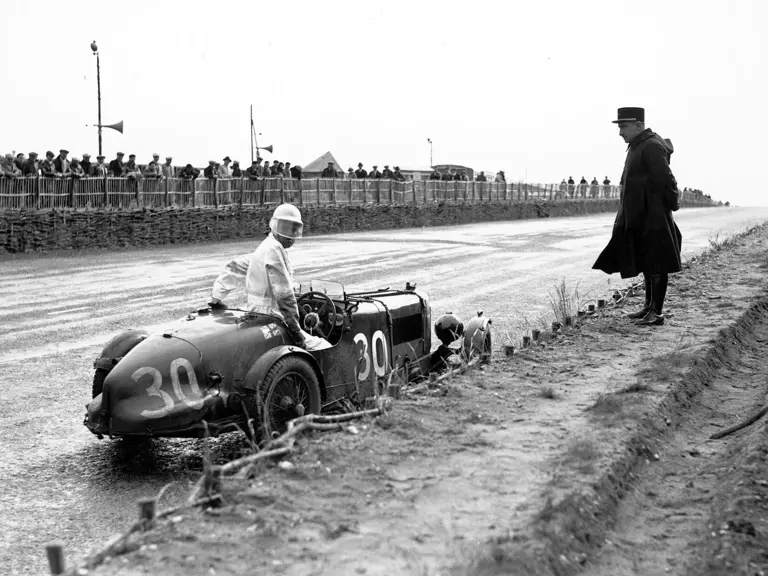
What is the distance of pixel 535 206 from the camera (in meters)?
57.9

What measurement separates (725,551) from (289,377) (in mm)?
3359

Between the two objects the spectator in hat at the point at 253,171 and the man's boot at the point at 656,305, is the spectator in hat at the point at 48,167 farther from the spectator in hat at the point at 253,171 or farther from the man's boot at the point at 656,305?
the man's boot at the point at 656,305

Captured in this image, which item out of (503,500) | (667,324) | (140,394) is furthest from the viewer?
(667,324)

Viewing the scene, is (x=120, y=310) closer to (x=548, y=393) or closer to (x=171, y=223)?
(x=548, y=393)

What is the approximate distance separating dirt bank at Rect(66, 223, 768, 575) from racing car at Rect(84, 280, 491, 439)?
800 mm

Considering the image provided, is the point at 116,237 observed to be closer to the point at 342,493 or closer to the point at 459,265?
the point at 459,265

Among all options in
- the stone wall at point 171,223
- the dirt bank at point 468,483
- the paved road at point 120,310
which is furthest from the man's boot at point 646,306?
the stone wall at point 171,223

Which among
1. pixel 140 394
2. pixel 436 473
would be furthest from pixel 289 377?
pixel 436 473

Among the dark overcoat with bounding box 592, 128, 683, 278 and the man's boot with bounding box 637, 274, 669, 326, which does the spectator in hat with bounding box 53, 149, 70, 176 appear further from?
the man's boot with bounding box 637, 274, 669, 326

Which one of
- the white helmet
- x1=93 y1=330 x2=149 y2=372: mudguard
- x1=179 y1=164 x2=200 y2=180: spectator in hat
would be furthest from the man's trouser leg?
x1=179 y1=164 x2=200 y2=180: spectator in hat

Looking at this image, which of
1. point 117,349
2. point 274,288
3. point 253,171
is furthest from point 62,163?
point 274,288

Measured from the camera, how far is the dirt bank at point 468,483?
3.95 metres

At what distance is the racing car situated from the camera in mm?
6215

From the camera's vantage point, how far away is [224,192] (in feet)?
107
